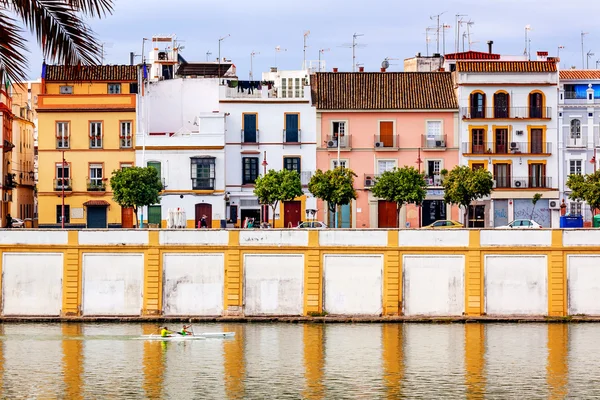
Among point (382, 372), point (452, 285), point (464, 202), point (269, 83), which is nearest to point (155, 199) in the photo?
point (269, 83)

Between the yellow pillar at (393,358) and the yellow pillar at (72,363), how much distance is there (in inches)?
425

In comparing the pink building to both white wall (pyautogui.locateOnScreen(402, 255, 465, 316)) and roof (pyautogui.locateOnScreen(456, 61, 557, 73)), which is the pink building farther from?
white wall (pyautogui.locateOnScreen(402, 255, 465, 316))

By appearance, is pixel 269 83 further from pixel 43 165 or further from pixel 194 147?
pixel 43 165

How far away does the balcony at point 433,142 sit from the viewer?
8219 cm

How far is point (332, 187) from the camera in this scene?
75.1 m

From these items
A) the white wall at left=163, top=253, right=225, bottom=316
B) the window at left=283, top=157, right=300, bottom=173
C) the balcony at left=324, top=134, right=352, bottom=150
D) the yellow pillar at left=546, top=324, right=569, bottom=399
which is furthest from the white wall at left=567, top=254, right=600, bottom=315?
the window at left=283, top=157, right=300, bottom=173

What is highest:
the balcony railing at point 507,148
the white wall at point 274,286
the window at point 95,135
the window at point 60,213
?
the window at point 95,135

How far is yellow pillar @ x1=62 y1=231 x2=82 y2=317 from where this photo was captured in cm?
5775

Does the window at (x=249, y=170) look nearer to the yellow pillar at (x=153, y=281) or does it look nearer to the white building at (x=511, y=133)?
the white building at (x=511, y=133)

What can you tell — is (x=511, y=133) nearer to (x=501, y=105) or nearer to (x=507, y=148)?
(x=507, y=148)

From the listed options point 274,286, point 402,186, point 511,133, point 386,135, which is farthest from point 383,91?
point 274,286

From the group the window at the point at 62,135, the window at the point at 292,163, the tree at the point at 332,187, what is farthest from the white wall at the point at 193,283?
the window at the point at 62,135

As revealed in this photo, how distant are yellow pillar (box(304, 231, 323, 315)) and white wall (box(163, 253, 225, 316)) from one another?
3.93 meters

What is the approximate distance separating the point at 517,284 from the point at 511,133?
25.9 metres
